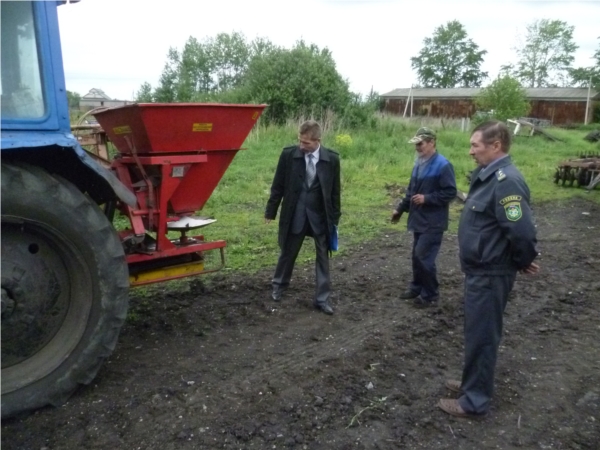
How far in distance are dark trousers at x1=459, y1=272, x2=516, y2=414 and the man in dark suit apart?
169 cm

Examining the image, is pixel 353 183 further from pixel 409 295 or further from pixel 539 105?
pixel 539 105

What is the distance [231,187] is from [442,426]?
7410 millimetres

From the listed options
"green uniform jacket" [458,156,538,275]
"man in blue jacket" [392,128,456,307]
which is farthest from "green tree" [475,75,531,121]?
"green uniform jacket" [458,156,538,275]

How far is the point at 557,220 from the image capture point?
950cm

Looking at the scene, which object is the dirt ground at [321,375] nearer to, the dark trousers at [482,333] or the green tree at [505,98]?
the dark trousers at [482,333]

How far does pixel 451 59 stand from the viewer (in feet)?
220

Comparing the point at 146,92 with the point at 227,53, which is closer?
the point at 146,92

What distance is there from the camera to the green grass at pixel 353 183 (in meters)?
7.23

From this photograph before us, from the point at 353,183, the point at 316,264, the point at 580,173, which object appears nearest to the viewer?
the point at 316,264

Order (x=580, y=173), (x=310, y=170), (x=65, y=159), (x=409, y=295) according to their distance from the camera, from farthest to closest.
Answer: (x=580, y=173)
(x=409, y=295)
(x=310, y=170)
(x=65, y=159)

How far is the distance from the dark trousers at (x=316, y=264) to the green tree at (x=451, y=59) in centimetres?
6518

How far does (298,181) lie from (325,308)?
108 cm

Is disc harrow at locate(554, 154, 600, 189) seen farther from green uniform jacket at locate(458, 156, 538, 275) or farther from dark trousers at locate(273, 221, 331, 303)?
green uniform jacket at locate(458, 156, 538, 275)

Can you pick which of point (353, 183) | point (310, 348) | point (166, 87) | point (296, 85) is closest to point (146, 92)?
point (166, 87)
